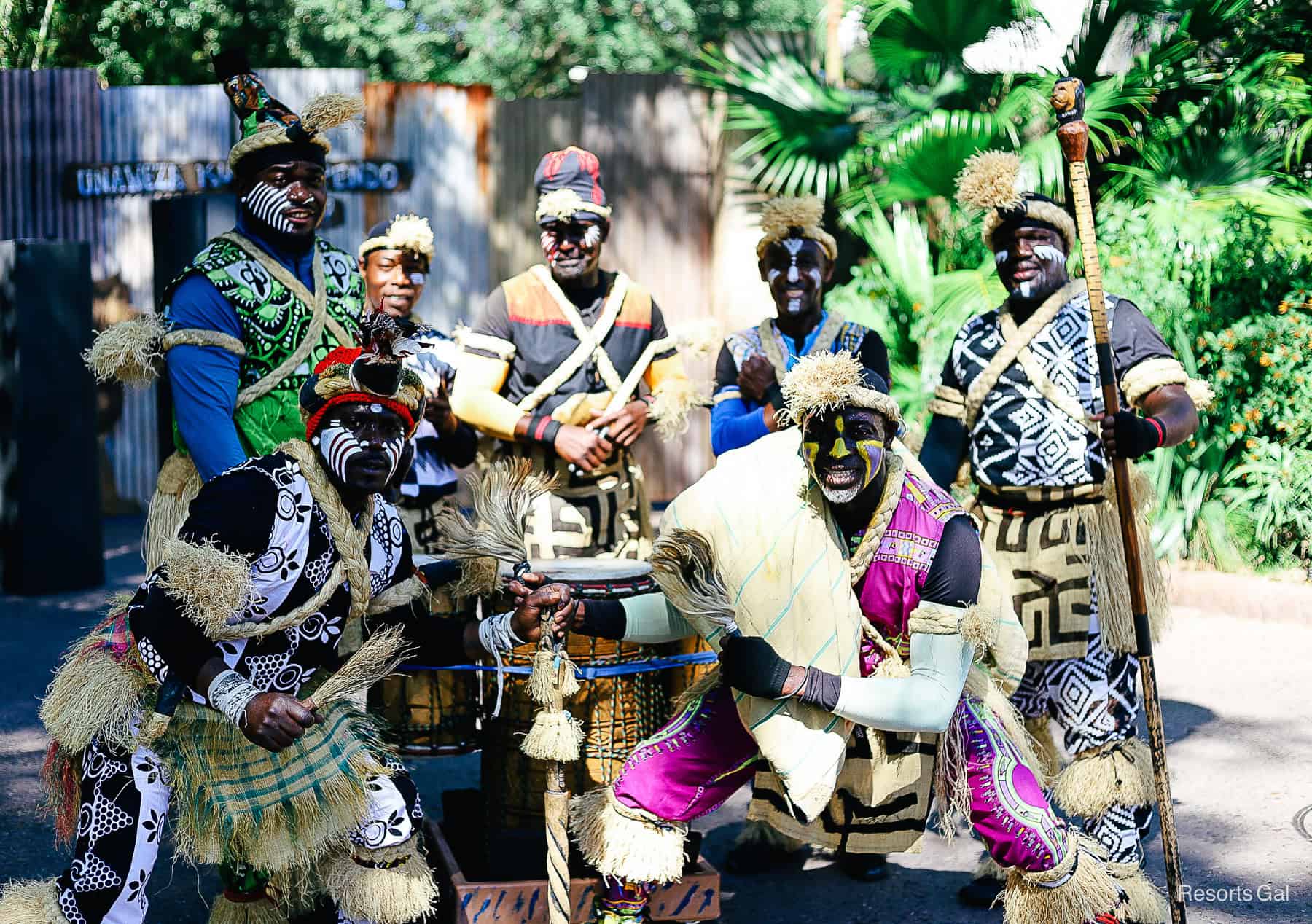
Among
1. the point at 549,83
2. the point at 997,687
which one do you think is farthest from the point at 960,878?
the point at 549,83

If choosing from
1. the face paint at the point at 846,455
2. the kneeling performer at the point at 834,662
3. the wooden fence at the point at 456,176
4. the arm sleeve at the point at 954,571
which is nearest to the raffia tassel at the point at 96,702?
the kneeling performer at the point at 834,662

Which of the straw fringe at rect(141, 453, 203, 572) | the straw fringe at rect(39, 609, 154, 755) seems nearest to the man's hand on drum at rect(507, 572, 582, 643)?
the straw fringe at rect(39, 609, 154, 755)

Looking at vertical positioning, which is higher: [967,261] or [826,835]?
[967,261]

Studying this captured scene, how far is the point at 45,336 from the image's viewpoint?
948 centimetres

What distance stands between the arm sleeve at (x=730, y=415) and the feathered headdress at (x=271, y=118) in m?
1.59

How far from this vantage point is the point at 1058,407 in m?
4.54

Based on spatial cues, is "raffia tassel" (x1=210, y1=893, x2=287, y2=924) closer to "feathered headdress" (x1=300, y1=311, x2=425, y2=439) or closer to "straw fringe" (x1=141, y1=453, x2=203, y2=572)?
"straw fringe" (x1=141, y1=453, x2=203, y2=572)

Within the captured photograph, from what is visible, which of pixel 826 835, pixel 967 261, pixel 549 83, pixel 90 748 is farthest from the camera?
pixel 549 83

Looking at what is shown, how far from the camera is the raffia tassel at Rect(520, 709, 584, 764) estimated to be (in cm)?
366

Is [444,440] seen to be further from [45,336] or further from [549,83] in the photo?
[549,83]

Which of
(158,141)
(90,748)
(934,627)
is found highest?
(158,141)

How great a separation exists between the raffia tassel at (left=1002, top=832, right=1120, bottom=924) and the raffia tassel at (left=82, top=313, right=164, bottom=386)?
295cm

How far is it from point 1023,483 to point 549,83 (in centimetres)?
2104

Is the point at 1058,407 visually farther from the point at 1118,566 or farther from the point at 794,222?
the point at 794,222
